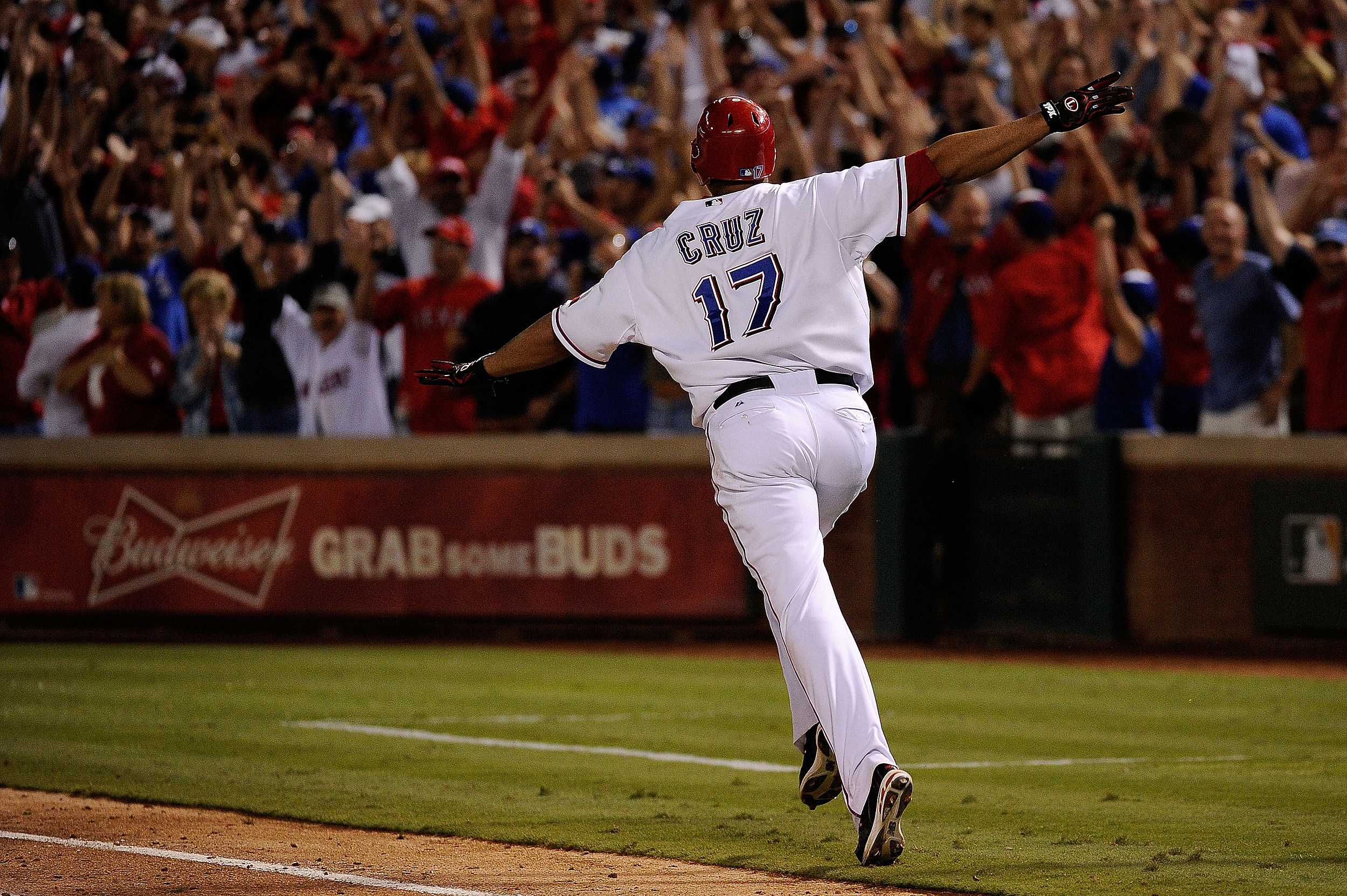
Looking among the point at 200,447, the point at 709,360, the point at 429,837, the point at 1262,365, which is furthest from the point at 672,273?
the point at 200,447

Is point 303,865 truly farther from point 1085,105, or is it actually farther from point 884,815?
point 1085,105

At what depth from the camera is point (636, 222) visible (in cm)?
1467

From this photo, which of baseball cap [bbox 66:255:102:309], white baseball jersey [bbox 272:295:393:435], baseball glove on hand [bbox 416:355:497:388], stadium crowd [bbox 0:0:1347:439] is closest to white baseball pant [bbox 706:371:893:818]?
baseball glove on hand [bbox 416:355:497:388]

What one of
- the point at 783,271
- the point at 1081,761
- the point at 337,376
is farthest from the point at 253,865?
the point at 337,376

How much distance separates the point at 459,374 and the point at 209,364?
7.92m

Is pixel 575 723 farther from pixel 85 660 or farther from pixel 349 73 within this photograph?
pixel 349 73

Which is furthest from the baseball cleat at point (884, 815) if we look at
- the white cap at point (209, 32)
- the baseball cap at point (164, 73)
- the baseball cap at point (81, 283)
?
the white cap at point (209, 32)

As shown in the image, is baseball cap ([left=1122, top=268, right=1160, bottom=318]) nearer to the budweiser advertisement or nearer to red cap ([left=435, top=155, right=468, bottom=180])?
the budweiser advertisement

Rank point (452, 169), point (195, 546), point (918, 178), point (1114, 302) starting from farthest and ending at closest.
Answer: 1. point (452, 169)
2. point (195, 546)
3. point (1114, 302)
4. point (918, 178)

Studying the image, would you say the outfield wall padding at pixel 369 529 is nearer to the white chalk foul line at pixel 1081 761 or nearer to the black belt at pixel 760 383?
the white chalk foul line at pixel 1081 761

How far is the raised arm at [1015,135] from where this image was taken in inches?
220

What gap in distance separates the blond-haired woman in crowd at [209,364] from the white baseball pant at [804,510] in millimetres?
8552

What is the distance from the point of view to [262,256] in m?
14.6

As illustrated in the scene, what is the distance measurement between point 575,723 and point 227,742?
1.74 meters
